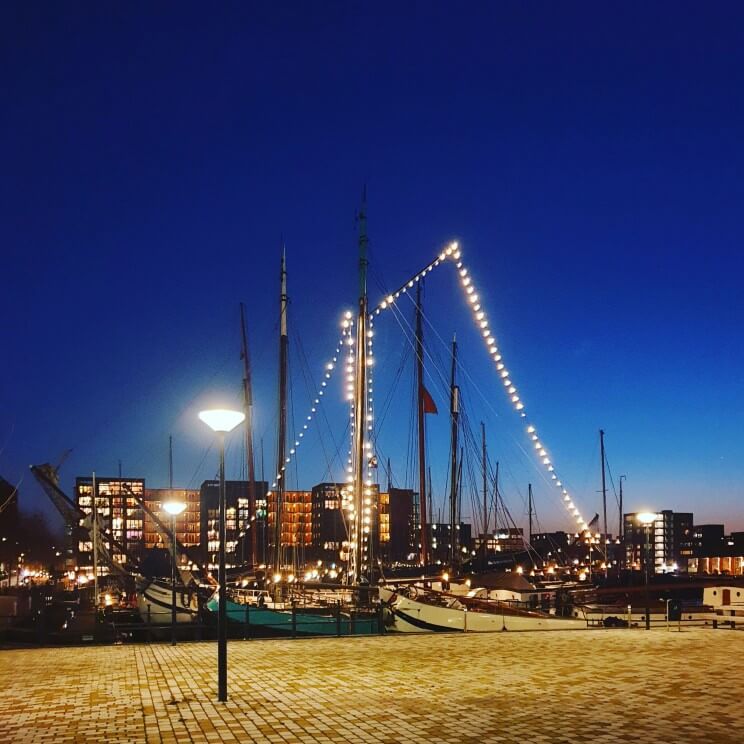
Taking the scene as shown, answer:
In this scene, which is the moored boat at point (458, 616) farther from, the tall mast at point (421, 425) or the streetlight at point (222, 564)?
the streetlight at point (222, 564)

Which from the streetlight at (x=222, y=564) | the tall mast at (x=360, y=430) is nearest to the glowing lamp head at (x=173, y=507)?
the tall mast at (x=360, y=430)

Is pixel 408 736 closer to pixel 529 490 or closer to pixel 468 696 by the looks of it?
pixel 468 696

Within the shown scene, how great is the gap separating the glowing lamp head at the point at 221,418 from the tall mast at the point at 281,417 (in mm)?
25991

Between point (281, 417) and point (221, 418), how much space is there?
27585mm

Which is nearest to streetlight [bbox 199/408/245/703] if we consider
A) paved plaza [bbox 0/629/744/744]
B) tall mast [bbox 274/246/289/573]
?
paved plaza [bbox 0/629/744/744]

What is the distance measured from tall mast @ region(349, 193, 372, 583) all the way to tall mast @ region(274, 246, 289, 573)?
29.2 ft

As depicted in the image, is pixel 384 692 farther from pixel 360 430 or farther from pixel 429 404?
pixel 429 404

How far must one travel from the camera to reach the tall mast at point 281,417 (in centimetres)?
3870

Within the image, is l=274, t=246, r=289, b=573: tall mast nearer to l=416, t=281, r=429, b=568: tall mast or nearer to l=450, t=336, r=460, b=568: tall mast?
l=416, t=281, r=429, b=568: tall mast

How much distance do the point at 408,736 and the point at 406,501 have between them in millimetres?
169084

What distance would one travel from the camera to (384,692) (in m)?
11.9

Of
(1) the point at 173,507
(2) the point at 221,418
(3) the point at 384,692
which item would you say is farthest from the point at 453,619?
(2) the point at 221,418

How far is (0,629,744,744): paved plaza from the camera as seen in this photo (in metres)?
9.59

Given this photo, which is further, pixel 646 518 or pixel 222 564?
pixel 646 518
